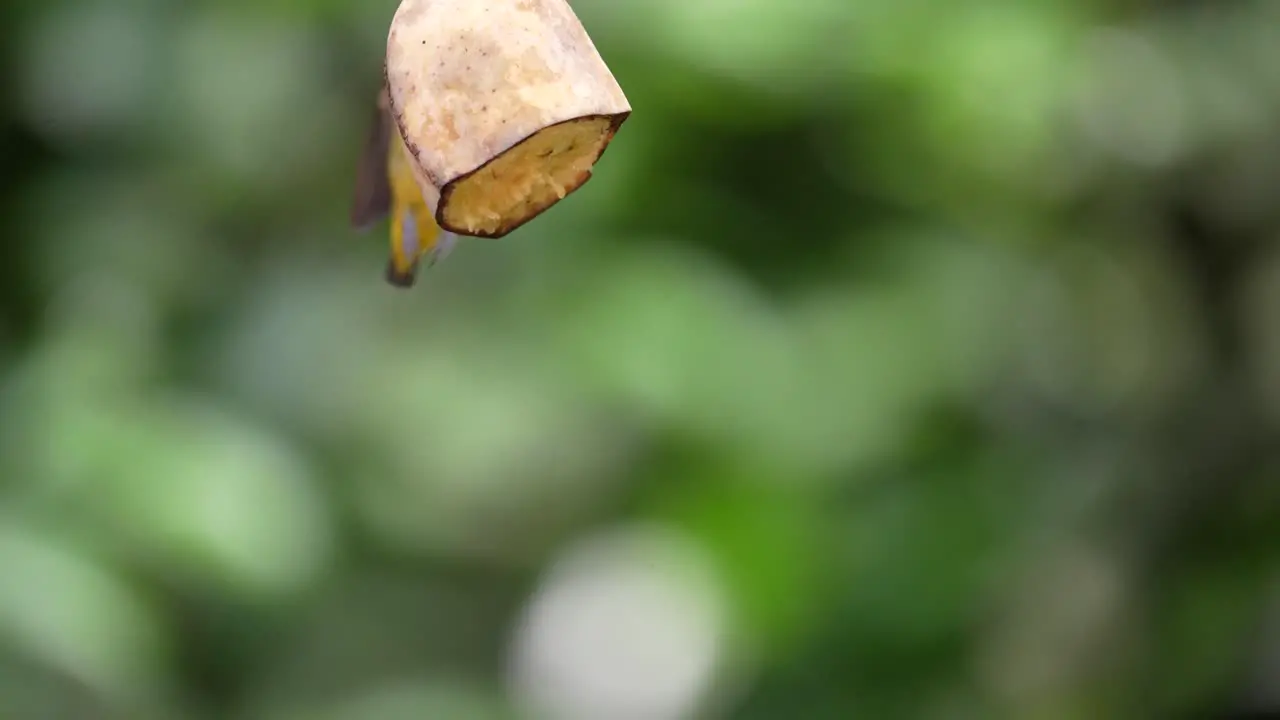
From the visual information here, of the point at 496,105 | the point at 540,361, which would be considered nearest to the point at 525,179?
the point at 496,105

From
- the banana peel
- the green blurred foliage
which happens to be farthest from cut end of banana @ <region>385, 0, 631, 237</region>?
the green blurred foliage

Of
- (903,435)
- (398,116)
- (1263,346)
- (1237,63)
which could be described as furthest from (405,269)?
(1263,346)

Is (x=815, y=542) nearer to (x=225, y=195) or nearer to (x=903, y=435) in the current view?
(x=903, y=435)

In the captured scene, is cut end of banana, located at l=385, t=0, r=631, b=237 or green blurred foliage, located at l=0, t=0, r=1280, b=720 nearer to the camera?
cut end of banana, located at l=385, t=0, r=631, b=237

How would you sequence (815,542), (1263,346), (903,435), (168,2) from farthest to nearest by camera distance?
1. (1263,346)
2. (903,435)
3. (815,542)
4. (168,2)

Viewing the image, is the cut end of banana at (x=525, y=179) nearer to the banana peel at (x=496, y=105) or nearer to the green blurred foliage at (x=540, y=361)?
the banana peel at (x=496, y=105)

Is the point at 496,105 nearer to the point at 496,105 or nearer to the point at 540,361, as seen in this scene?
the point at 496,105

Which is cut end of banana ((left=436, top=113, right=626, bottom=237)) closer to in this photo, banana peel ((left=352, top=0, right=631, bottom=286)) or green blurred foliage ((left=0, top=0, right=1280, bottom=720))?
banana peel ((left=352, top=0, right=631, bottom=286))
